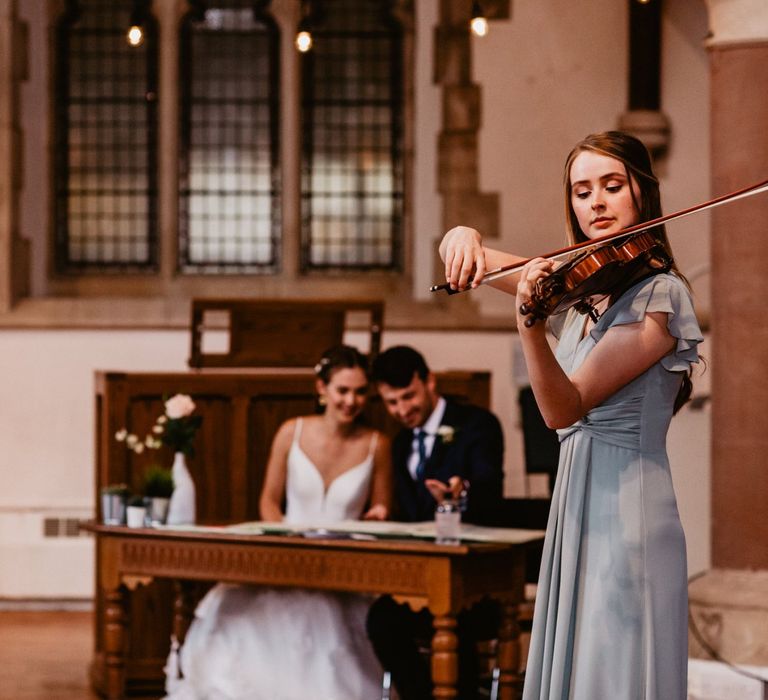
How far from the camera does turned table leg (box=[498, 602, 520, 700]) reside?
4988 millimetres

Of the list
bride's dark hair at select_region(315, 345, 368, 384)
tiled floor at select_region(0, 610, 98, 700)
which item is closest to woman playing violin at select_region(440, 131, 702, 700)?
bride's dark hair at select_region(315, 345, 368, 384)

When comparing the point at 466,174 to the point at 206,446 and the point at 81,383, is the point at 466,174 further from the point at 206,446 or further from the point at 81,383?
the point at 206,446

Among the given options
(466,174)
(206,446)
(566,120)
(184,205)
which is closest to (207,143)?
(184,205)

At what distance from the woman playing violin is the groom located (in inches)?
103

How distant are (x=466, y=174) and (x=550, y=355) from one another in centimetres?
668

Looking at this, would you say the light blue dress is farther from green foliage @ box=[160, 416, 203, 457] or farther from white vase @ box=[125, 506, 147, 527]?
green foliage @ box=[160, 416, 203, 457]

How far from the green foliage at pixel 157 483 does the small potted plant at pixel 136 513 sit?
0.05 m

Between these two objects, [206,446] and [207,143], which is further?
[207,143]

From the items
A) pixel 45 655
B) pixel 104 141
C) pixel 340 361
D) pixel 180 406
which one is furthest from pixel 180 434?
pixel 104 141

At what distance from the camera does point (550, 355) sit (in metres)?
2.24

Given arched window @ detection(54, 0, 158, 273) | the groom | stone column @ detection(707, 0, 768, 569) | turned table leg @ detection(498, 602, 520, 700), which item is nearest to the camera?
turned table leg @ detection(498, 602, 520, 700)

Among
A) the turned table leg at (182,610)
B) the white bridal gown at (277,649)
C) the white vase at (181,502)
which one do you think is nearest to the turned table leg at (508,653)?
the white bridal gown at (277,649)

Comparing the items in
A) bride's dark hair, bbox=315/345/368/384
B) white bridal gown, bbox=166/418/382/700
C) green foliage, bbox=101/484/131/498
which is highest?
bride's dark hair, bbox=315/345/368/384

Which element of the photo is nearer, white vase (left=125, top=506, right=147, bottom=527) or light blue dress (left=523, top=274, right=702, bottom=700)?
light blue dress (left=523, top=274, right=702, bottom=700)
